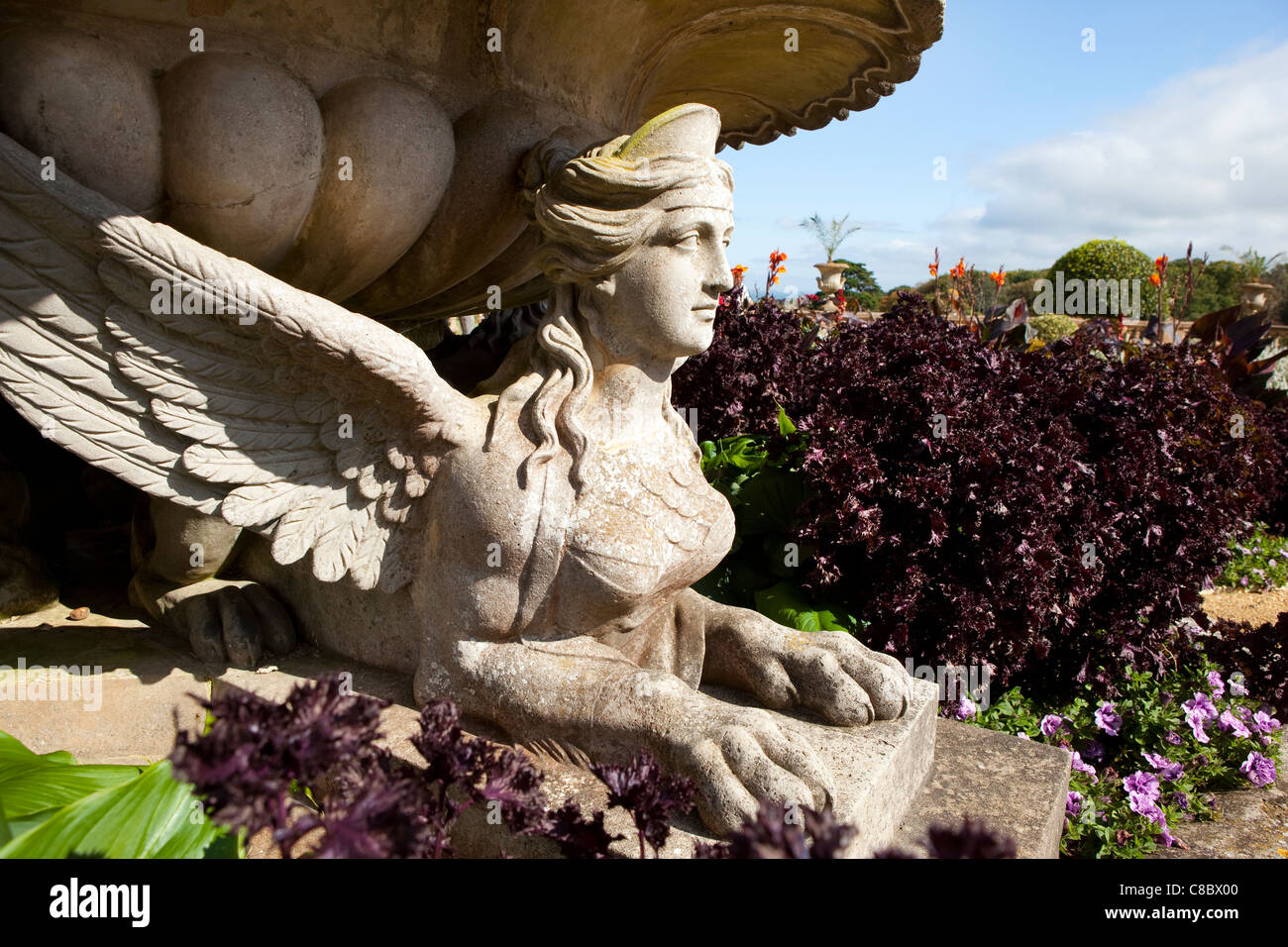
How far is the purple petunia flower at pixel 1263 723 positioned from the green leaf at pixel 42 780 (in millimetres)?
3386

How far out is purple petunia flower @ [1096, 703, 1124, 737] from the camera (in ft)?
10.8

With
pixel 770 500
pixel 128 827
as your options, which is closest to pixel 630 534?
pixel 128 827

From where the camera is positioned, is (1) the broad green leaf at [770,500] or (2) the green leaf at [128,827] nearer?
(2) the green leaf at [128,827]

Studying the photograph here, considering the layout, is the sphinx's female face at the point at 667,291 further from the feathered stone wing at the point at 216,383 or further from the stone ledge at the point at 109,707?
the stone ledge at the point at 109,707

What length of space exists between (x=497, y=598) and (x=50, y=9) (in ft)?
5.05

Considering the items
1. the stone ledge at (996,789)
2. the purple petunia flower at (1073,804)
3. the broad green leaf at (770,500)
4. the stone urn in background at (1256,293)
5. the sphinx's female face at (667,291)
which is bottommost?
the purple petunia flower at (1073,804)

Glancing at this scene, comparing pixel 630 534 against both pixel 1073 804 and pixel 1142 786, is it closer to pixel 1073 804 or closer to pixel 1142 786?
pixel 1073 804

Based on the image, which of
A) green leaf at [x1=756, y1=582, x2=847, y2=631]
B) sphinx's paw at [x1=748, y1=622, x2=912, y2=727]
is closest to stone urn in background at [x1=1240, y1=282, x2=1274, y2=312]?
green leaf at [x1=756, y1=582, x2=847, y2=631]

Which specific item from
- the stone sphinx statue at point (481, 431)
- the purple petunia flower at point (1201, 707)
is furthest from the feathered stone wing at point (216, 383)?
the purple petunia flower at point (1201, 707)

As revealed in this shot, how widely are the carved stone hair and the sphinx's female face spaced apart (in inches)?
1.4

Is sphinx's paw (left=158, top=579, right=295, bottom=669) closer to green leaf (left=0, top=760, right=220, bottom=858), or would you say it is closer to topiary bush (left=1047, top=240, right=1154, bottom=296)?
green leaf (left=0, top=760, right=220, bottom=858)

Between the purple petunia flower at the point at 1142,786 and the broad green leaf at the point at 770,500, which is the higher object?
the broad green leaf at the point at 770,500

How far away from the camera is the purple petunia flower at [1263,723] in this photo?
10.4ft

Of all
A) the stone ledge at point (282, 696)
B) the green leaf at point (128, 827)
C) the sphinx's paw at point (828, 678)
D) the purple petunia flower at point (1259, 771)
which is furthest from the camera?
the purple petunia flower at point (1259, 771)
